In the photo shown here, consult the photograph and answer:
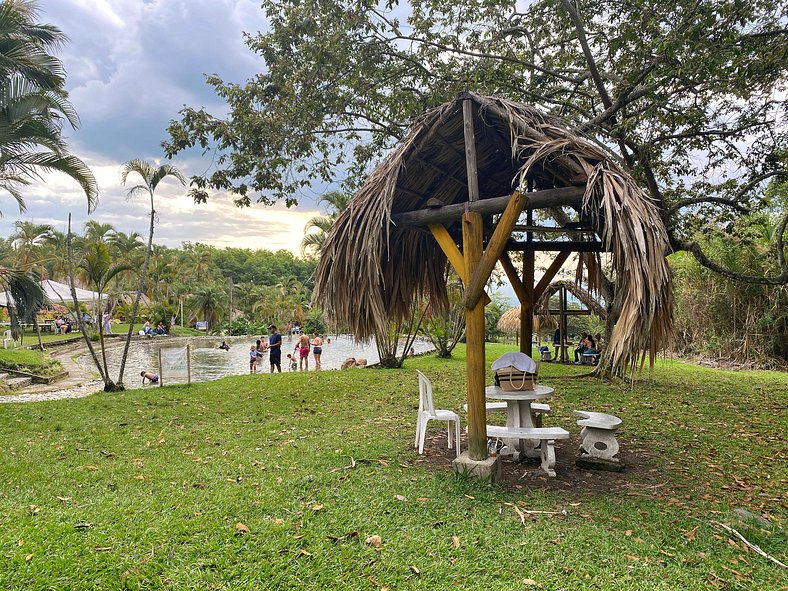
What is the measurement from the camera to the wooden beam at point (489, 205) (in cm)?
417

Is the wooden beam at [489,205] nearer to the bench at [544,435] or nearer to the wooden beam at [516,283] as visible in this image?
the wooden beam at [516,283]

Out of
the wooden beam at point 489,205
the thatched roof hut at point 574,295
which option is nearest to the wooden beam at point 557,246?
the wooden beam at point 489,205

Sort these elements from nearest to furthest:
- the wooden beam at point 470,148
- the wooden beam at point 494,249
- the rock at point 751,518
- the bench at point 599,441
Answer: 1. the rock at point 751,518
2. the wooden beam at point 494,249
3. the wooden beam at point 470,148
4. the bench at point 599,441

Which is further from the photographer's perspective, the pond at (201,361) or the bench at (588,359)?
the pond at (201,361)

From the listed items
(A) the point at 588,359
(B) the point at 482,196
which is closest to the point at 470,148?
(B) the point at 482,196

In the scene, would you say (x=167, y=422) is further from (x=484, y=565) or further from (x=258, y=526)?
(x=484, y=565)

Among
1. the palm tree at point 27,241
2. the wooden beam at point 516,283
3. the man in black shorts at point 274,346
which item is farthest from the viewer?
the palm tree at point 27,241

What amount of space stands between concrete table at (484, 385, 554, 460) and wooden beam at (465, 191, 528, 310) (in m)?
0.99

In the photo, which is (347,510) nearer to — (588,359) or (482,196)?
(482,196)

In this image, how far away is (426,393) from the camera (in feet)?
16.2

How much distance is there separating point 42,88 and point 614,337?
10513mm

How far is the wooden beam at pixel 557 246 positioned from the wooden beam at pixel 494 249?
1.79 metres

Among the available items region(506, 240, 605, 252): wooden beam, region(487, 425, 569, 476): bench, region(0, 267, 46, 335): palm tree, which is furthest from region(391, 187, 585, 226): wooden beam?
region(0, 267, 46, 335): palm tree

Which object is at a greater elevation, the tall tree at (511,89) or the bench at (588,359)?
the tall tree at (511,89)
